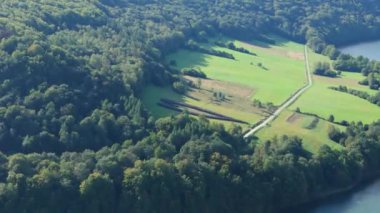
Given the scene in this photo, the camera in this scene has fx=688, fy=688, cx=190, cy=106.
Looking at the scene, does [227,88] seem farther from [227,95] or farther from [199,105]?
[199,105]

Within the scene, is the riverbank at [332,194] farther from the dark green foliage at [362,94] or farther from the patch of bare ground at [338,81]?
the patch of bare ground at [338,81]

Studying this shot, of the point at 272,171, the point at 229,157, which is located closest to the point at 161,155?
the point at 229,157

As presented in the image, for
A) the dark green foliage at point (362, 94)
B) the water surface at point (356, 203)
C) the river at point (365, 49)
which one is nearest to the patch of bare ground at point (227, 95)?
the dark green foliage at point (362, 94)

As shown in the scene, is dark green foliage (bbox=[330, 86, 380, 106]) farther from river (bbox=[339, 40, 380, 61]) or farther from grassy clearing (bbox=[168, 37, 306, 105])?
river (bbox=[339, 40, 380, 61])

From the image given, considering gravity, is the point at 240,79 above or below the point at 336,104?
below

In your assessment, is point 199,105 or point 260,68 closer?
point 199,105

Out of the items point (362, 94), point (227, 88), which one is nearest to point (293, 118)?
point (227, 88)

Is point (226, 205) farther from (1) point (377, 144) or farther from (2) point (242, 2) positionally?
(2) point (242, 2)
